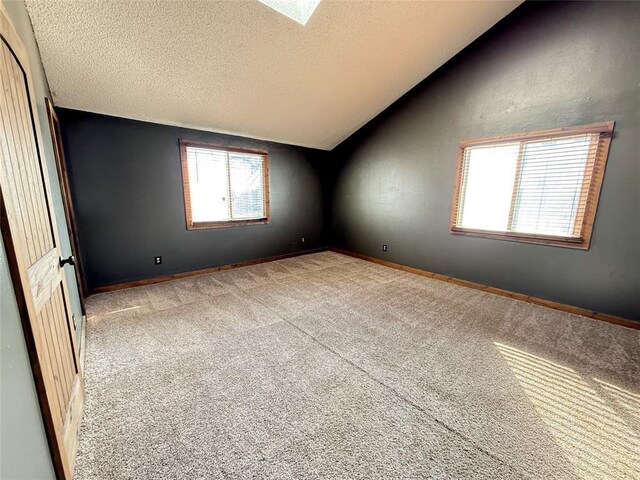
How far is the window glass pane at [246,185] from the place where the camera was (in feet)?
13.6

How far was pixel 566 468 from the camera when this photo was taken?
1.18 metres

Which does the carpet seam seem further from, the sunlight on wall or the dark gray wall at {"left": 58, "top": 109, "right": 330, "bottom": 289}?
the dark gray wall at {"left": 58, "top": 109, "right": 330, "bottom": 289}

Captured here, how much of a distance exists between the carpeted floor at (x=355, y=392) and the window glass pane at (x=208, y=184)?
1551 millimetres

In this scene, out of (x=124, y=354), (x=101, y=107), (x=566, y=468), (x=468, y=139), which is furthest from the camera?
(x=468, y=139)

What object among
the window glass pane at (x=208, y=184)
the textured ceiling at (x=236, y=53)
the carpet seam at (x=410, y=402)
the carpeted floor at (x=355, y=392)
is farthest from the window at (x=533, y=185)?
the window glass pane at (x=208, y=184)

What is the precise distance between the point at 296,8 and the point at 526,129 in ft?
9.00

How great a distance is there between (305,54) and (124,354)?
3253mm

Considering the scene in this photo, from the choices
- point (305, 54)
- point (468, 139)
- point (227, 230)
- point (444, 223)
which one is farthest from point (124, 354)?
point (468, 139)

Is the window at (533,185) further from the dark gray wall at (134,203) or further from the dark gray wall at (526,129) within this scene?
the dark gray wall at (134,203)

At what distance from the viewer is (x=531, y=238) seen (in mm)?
2930

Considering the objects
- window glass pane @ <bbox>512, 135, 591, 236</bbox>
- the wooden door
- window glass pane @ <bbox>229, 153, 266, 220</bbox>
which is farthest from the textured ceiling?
window glass pane @ <bbox>512, 135, 591, 236</bbox>

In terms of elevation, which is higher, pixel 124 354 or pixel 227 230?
pixel 227 230

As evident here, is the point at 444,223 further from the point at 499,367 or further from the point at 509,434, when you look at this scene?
the point at 509,434

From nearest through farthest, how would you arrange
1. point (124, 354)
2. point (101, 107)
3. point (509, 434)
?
point (509, 434), point (124, 354), point (101, 107)
